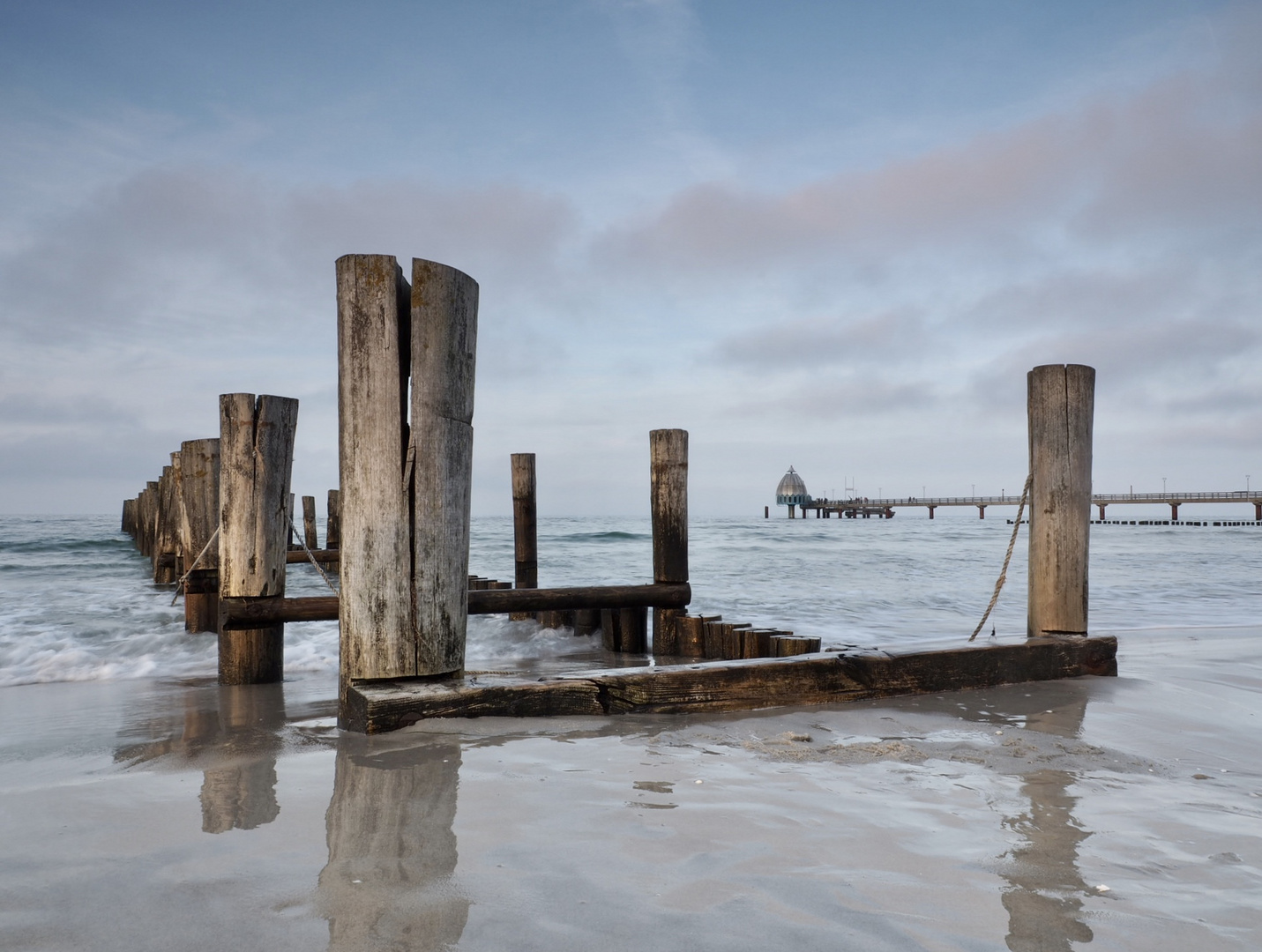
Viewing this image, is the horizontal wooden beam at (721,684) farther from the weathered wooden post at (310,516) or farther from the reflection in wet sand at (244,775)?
the weathered wooden post at (310,516)

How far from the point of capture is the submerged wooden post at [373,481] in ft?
11.9

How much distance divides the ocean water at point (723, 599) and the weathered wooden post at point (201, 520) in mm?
306

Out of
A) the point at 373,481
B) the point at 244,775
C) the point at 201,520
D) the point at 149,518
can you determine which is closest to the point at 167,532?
the point at 201,520

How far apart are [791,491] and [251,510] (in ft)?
331

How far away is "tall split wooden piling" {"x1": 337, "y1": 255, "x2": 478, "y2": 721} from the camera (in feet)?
11.9

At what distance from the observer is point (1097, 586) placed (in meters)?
16.0

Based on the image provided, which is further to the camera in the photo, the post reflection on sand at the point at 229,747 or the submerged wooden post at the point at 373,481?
the submerged wooden post at the point at 373,481

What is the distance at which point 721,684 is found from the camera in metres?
4.05

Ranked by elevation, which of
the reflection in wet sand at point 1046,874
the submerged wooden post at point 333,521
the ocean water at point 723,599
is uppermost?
the submerged wooden post at point 333,521

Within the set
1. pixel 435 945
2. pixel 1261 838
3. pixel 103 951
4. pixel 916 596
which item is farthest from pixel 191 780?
pixel 916 596

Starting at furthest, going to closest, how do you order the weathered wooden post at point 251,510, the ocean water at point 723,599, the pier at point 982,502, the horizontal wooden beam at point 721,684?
the pier at point 982,502 < the ocean water at point 723,599 < the weathered wooden post at point 251,510 < the horizontal wooden beam at point 721,684

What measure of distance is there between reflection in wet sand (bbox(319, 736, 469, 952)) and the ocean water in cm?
331

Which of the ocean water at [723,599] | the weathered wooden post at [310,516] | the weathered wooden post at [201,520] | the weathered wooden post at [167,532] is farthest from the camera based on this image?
the weathered wooden post at [310,516]

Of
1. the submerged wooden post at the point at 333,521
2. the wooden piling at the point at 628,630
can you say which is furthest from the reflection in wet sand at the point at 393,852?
the submerged wooden post at the point at 333,521
